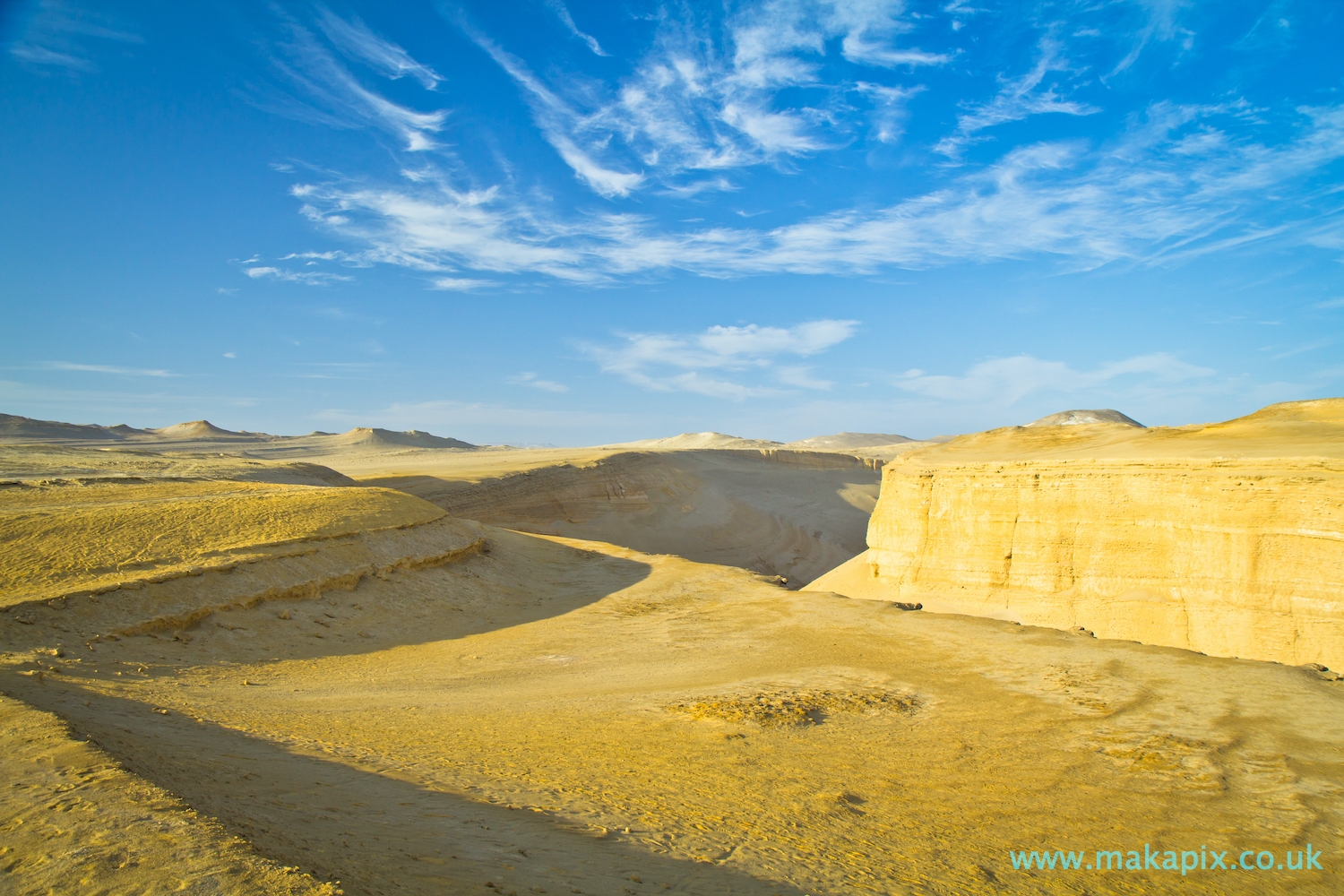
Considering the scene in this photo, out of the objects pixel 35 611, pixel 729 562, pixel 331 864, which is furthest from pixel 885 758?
pixel 729 562

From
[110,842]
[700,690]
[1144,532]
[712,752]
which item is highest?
[1144,532]

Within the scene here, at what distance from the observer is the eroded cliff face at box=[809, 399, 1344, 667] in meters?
9.77

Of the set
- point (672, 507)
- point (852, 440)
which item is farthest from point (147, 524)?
point (852, 440)

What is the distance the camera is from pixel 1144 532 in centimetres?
1171

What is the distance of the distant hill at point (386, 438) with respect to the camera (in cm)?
7856

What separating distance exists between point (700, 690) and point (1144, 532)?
8242 millimetres

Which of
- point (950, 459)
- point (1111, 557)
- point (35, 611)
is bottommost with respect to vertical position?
point (35, 611)

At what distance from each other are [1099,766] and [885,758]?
193cm

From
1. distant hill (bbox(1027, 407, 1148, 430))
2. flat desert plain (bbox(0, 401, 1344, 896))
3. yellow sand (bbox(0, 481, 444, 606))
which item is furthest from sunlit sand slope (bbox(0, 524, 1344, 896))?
distant hill (bbox(1027, 407, 1148, 430))

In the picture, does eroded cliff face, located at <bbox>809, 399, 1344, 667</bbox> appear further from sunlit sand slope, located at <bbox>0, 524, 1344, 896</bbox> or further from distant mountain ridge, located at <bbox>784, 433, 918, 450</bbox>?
distant mountain ridge, located at <bbox>784, 433, 918, 450</bbox>

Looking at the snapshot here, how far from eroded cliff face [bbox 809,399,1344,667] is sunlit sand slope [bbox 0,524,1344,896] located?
1426 millimetres

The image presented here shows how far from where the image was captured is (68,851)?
3.03 meters

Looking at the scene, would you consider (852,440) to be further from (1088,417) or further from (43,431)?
(43,431)

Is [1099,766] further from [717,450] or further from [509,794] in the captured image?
[717,450]
